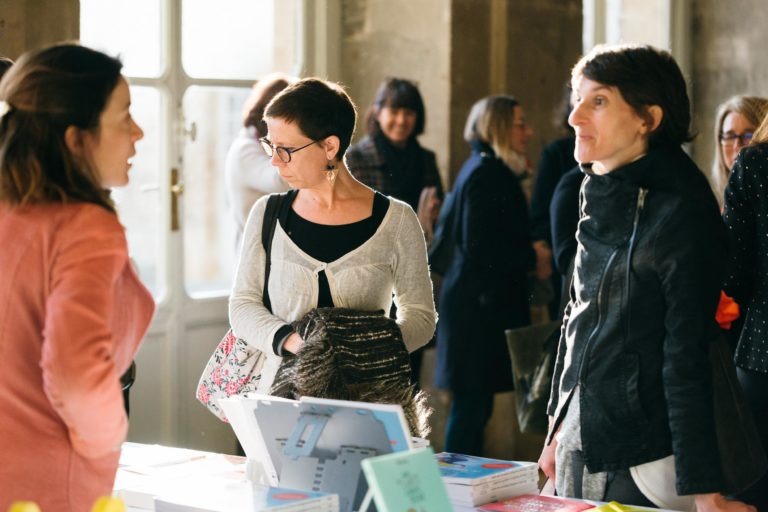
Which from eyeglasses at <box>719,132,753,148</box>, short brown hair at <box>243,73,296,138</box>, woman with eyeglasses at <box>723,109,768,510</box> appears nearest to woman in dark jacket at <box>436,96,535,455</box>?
short brown hair at <box>243,73,296,138</box>

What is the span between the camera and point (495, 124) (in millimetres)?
4859

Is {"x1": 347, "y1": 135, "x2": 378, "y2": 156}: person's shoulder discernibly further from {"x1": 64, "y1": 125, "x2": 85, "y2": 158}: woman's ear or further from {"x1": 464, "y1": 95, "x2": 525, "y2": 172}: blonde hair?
{"x1": 64, "y1": 125, "x2": 85, "y2": 158}: woman's ear

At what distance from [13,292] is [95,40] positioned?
303 cm

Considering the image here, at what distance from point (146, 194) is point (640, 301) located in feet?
9.56

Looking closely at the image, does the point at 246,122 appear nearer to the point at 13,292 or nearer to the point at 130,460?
the point at 130,460

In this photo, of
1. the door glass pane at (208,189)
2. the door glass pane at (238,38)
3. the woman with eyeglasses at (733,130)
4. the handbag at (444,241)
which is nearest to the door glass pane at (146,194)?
the door glass pane at (208,189)

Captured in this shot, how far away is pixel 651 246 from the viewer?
87.1 inches

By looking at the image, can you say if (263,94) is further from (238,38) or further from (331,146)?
(331,146)

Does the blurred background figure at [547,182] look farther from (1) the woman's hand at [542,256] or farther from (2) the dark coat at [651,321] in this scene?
(2) the dark coat at [651,321]

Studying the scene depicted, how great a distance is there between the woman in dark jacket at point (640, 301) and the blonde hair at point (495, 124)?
247 centimetres

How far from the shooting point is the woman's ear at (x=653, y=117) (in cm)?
230

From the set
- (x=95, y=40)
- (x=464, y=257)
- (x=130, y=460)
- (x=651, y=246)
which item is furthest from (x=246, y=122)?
(x=651, y=246)

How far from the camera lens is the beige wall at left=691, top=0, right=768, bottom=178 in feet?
20.6

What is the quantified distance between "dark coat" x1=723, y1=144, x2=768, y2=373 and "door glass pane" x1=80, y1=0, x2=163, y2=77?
2572 mm
